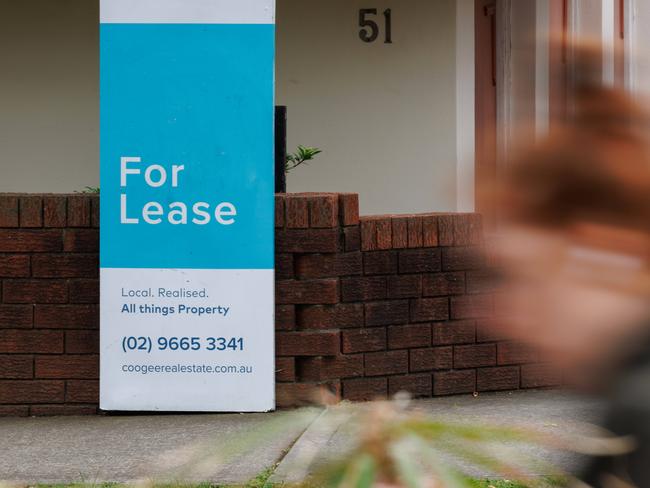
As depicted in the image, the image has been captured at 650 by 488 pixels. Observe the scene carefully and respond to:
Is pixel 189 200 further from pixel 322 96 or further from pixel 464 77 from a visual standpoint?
pixel 464 77

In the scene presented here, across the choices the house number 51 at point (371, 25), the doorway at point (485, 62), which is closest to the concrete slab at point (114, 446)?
the house number 51 at point (371, 25)

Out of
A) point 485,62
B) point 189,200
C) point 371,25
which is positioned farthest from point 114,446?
point 485,62

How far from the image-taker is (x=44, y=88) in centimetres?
912

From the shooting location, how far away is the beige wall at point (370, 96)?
914cm

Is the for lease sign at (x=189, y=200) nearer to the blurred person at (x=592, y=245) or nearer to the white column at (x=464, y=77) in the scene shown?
the white column at (x=464, y=77)

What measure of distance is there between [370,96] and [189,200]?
326 centimetres

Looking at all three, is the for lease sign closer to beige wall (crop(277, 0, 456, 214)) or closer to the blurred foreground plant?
beige wall (crop(277, 0, 456, 214))

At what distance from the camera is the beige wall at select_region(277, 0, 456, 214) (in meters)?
9.14

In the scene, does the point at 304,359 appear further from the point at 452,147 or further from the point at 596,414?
the point at 596,414

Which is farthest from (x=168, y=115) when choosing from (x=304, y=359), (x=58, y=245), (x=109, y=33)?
(x=304, y=359)

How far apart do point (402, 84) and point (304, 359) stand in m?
3.37

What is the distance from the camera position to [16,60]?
910cm

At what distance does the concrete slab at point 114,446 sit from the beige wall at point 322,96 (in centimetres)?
319

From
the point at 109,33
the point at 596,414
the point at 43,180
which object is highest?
the point at 109,33
